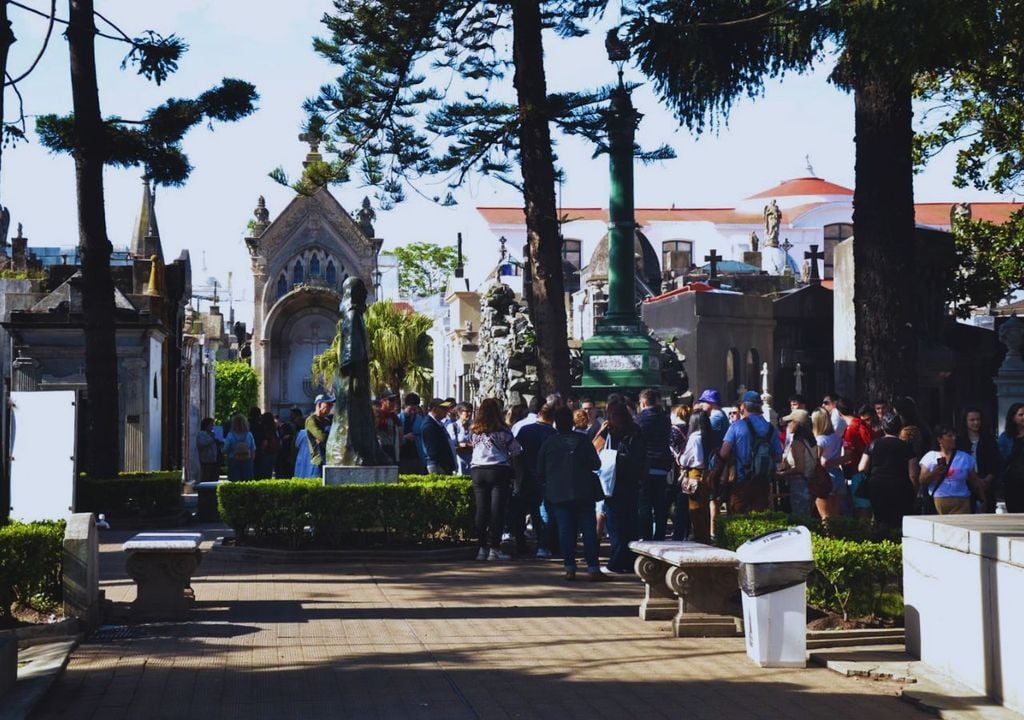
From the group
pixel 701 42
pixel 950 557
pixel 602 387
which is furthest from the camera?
pixel 602 387

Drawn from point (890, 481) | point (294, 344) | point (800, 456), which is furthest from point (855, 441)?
point (294, 344)

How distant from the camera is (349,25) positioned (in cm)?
2102

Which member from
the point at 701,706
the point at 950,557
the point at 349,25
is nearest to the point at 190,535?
the point at 701,706

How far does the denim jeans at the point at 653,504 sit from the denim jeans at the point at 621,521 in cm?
100

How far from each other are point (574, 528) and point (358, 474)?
321cm

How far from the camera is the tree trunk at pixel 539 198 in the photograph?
20.1m

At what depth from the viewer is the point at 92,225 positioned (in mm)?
19500

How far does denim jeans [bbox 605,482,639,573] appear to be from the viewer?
13.7 m

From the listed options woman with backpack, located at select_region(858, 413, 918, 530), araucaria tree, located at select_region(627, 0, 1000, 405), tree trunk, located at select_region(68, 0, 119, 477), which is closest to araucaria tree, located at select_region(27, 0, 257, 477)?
tree trunk, located at select_region(68, 0, 119, 477)

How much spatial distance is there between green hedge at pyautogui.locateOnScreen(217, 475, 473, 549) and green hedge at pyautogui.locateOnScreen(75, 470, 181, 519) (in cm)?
486

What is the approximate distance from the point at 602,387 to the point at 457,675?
14.0 meters

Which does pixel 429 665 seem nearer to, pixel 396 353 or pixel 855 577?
pixel 855 577

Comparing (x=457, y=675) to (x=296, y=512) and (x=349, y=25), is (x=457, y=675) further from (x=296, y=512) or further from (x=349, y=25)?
(x=349, y=25)

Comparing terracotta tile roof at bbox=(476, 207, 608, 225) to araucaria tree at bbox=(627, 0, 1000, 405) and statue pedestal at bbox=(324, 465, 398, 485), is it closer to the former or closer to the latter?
araucaria tree at bbox=(627, 0, 1000, 405)
